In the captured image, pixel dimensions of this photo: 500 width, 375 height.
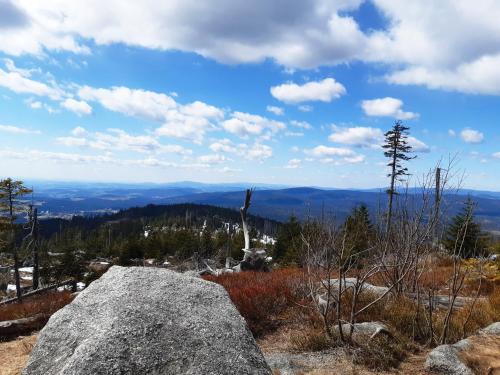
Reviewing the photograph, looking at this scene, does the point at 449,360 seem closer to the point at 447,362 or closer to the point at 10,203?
the point at 447,362

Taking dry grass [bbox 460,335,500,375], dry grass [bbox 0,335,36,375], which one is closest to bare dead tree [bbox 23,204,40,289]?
dry grass [bbox 0,335,36,375]

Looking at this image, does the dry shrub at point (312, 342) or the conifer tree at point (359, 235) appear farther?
the conifer tree at point (359, 235)

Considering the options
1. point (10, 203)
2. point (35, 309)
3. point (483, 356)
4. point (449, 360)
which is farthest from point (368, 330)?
point (10, 203)

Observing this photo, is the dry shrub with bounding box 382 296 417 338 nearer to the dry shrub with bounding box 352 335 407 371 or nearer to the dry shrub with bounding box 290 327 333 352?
the dry shrub with bounding box 352 335 407 371

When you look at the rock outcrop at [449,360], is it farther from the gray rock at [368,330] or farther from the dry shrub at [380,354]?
the gray rock at [368,330]

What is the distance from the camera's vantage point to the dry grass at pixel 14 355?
5.79m

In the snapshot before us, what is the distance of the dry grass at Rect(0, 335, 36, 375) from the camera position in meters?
5.79

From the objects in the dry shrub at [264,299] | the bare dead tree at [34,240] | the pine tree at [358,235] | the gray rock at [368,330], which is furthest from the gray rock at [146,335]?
the bare dead tree at [34,240]

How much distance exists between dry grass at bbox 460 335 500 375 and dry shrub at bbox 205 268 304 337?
155 inches

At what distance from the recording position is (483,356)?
17.6ft

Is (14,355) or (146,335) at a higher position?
(146,335)

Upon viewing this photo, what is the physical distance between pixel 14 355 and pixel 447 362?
6.88 meters

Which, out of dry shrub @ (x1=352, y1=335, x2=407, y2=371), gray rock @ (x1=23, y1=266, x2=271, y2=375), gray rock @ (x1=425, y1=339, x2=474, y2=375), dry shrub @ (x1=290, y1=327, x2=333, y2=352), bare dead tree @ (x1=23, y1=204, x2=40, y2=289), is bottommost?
bare dead tree @ (x1=23, y1=204, x2=40, y2=289)

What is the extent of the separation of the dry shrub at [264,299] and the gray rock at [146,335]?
13.1ft
